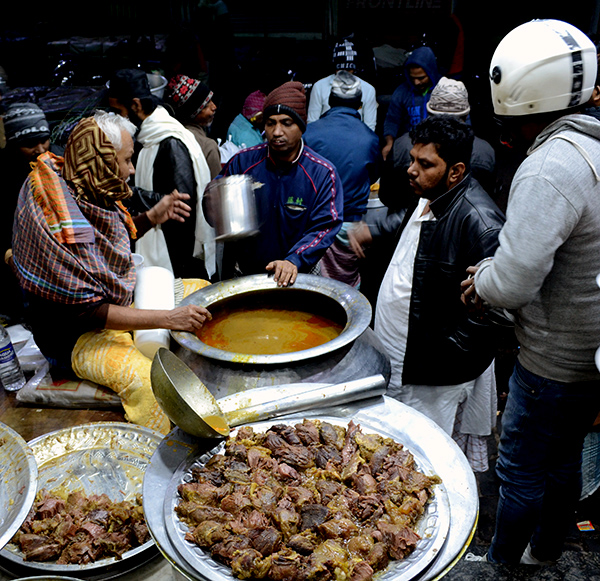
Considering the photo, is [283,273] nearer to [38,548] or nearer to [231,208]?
[231,208]

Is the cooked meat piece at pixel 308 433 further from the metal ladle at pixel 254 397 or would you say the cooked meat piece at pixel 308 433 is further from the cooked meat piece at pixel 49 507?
the cooked meat piece at pixel 49 507

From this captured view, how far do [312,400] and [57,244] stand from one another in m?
1.34

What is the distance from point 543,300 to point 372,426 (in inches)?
36.3

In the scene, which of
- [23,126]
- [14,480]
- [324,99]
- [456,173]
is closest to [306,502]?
[14,480]

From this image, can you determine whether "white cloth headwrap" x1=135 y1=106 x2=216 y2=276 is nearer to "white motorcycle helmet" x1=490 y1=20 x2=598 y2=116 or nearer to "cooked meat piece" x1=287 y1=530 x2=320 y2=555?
"white motorcycle helmet" x1=490 y1=20 x2=598 y2=116

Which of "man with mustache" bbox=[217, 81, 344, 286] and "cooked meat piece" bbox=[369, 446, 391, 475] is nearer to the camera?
"cooked meat piece" bbox=[369, 446, 391, 475]

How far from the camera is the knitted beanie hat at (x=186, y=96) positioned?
4656 millimetres

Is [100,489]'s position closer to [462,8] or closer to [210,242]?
[210,242]

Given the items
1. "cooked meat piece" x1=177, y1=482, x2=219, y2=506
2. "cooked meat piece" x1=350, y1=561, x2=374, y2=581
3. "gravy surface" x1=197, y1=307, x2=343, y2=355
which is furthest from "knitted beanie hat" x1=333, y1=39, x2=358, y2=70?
"cooked meat piece" x1=350, y1=561, x2=374, y2=581

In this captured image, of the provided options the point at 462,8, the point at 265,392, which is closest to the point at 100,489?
the point at 265,392

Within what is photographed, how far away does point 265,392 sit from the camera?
2037mm

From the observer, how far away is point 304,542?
1475 mm

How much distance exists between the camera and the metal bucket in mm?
2957

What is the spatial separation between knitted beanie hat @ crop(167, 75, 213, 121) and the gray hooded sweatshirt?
3.36 metres
